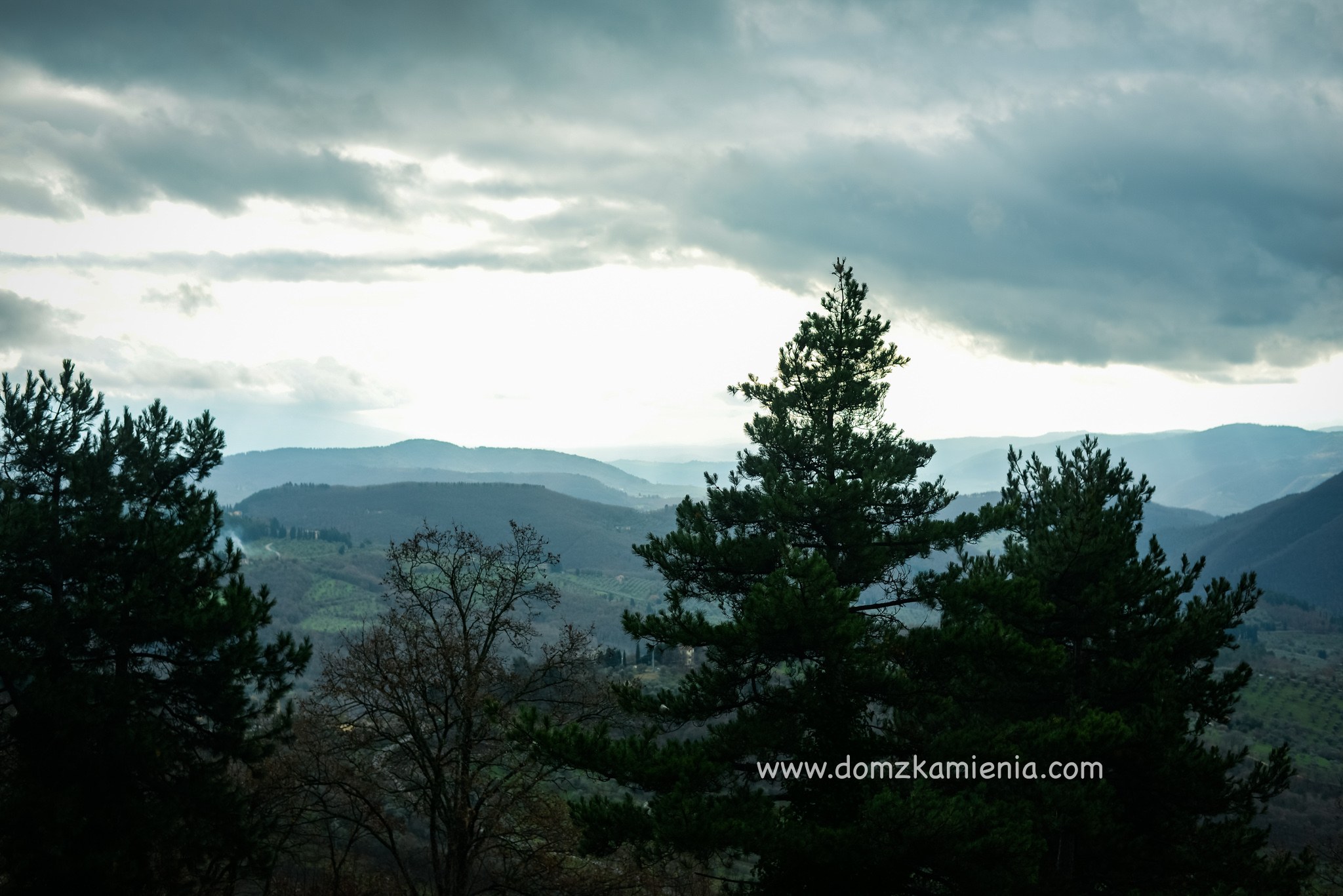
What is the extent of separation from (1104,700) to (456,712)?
703 inches

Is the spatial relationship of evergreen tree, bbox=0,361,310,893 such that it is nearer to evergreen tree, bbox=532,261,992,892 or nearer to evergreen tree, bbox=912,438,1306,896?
evergreen tree, bbox=532,261,992,892

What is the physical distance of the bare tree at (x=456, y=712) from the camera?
21.1m

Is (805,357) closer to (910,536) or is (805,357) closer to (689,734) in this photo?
(910,536)

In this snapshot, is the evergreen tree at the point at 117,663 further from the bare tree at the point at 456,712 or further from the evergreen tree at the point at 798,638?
the evergreen tree at the point at 798,638

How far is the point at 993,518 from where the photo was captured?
17.8m

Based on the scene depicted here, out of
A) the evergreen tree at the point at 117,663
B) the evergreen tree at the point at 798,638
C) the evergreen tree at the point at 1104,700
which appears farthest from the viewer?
the evergreen tree at the point at 117,663

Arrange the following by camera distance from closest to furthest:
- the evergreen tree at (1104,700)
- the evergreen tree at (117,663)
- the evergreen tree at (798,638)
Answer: the evergreen tree at (798,638) → the evergreen tree at (1104,700) → the evergreen tree at (117,663)

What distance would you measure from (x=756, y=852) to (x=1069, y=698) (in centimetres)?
795

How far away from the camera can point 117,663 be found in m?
21.6

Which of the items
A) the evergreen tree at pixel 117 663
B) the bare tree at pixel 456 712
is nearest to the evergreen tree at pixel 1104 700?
the bare tree at pixel 456 712

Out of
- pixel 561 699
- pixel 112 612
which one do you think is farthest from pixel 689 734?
pixel 112 612

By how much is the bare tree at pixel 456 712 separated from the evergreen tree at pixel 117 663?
7.69 ft

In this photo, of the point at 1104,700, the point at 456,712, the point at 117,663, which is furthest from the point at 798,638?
the point at 117,663

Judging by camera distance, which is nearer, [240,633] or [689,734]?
[240,633]
